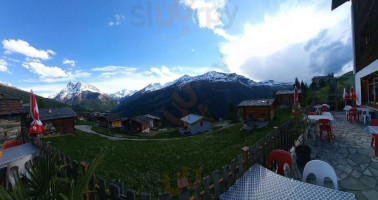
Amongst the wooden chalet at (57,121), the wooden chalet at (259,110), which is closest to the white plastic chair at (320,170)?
the wooden chalet at (259,110)

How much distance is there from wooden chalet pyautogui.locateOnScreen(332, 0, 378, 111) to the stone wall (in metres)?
23.0

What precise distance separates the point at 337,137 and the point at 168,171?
9.00 m

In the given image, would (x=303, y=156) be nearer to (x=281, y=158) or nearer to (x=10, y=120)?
(x=281, y=158)

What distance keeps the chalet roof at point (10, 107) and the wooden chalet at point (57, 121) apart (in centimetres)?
1873

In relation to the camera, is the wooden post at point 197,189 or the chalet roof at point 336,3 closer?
the wooden post at point 197,189

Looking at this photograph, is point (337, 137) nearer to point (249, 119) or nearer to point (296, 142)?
point (296, 142)

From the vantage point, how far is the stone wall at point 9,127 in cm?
1013

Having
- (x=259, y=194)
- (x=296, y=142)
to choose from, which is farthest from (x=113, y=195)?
(x=296, y=142)

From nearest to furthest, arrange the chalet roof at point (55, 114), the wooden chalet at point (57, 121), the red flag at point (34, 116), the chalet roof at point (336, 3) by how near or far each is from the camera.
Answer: the red flag at point (34, 116) → the chalet roof at point (336, 3) → the wooden chalet at point (57, 121) → the chalet roof at point (55, 114)

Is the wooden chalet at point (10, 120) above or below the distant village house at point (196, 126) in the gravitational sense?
above

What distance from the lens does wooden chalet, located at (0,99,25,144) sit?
33.3 ft

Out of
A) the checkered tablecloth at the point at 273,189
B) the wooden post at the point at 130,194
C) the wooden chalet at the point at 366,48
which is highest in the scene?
the wooden chalet at the point at 366,48

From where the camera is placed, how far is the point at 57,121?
1094 inches

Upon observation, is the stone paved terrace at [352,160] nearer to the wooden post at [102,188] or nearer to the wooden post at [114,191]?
the wooden post at [114,191]
